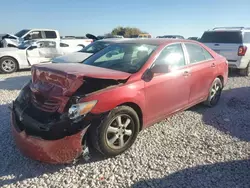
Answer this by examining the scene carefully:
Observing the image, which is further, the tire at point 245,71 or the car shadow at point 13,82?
the tire at point 245,71

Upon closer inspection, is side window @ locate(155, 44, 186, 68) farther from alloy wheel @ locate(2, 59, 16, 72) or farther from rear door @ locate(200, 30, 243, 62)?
alloy wheel @ locate(2, 59, 16, 72)

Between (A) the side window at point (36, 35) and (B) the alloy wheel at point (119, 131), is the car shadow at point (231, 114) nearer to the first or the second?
(B) the alloy wheel at point (119, 131)

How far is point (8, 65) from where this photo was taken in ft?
28.6

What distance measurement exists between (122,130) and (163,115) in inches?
35.8

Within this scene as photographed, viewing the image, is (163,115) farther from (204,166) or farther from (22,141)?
(22,141)

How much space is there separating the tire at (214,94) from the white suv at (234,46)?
10.8 feet

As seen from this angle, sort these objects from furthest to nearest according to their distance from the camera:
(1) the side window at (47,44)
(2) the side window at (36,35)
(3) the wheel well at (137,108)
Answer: (2) the side window at (36,35), (1) the side window at (47,44), (3) the wheel well at (137,108)

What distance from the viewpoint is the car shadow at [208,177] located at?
8.17 feet

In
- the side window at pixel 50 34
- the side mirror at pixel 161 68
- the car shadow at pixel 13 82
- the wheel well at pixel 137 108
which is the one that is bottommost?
the car shadow at pixel 13 82

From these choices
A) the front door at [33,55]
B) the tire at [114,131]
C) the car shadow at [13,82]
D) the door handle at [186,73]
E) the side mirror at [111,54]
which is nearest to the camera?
the tire at [114,131]

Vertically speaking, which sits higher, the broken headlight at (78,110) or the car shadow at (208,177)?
the broken headlight at (78,110)

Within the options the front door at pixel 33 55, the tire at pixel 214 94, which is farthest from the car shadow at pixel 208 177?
the front door at pixel 33 55

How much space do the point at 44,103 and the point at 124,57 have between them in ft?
5.22

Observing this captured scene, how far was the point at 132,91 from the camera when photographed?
117 inches
